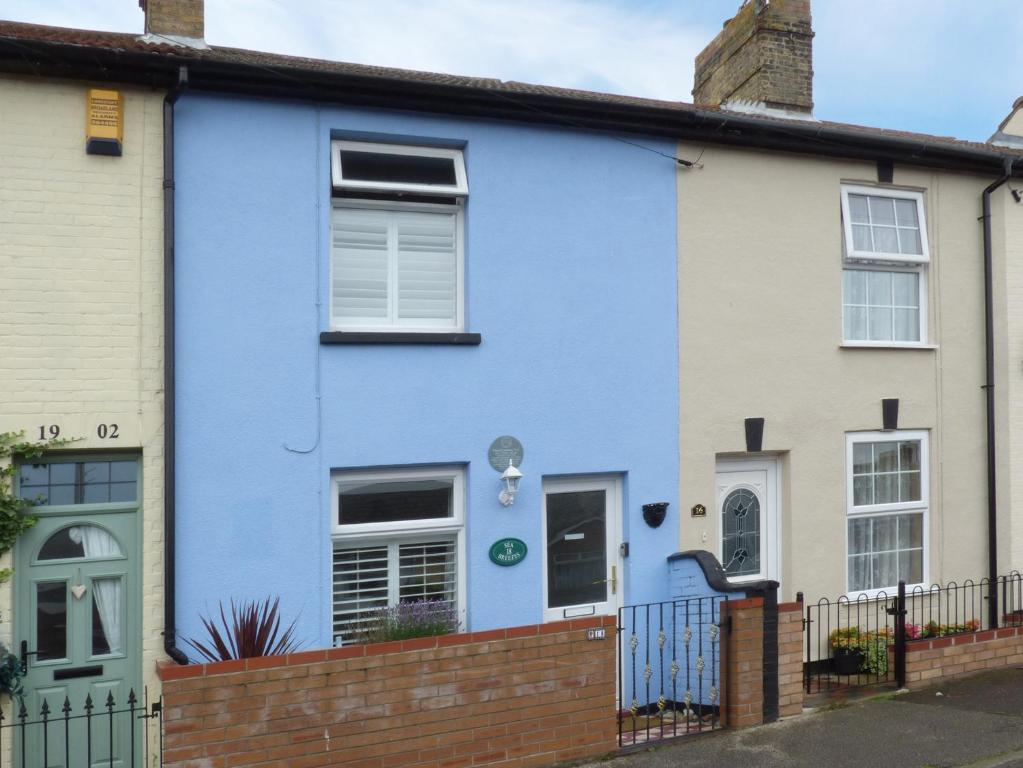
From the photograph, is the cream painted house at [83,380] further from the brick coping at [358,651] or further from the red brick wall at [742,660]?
the red brick wall at [742,660]

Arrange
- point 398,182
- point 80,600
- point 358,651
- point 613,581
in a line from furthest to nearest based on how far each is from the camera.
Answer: point 613,581
point 398,182
point 80,600
point 358,651

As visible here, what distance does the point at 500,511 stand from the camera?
763 cm

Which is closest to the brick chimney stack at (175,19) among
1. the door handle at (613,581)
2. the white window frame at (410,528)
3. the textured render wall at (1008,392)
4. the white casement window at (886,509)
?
the white window frame at (410,528)

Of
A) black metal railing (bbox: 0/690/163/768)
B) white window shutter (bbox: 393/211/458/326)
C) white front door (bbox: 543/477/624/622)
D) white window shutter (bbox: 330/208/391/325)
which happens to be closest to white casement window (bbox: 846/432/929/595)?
white front door (bbox: 543/477/624/622)

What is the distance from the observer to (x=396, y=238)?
7.56 meters

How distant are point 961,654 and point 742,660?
273 centimetres

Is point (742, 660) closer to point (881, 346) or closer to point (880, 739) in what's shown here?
point (880, 739)

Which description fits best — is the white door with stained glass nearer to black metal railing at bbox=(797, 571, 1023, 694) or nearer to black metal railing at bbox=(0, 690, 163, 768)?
black metal railing at bbox=(0, 690, 163, 768)

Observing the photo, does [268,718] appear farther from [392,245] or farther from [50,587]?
[392,245]

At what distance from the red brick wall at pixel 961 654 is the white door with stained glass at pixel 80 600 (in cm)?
635

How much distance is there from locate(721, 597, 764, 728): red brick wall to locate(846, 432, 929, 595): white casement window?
256 centimetres

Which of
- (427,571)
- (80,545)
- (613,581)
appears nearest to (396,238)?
(427,571)

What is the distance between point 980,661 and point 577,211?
18.0 ft

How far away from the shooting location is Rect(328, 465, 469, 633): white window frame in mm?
7238
